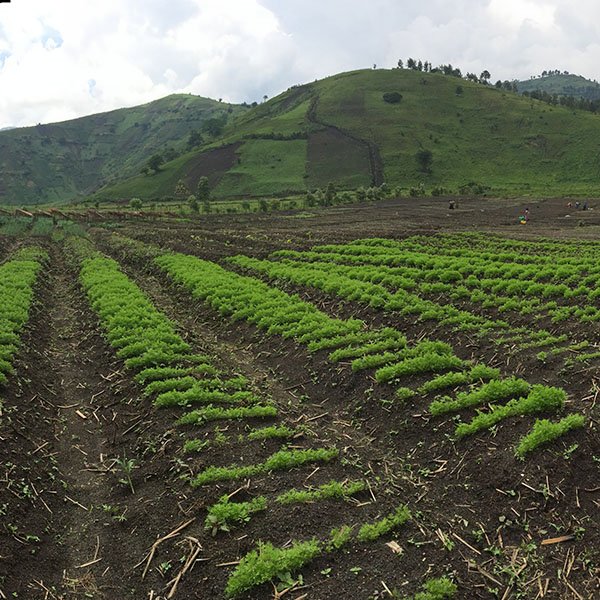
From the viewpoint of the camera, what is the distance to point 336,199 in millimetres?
101812

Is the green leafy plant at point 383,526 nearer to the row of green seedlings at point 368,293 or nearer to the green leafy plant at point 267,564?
the green leafy plant at point 267,564

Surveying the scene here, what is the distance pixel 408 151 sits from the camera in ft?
519

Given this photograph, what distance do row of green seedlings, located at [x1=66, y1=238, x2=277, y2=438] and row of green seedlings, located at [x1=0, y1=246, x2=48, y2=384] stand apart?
305 centimetres

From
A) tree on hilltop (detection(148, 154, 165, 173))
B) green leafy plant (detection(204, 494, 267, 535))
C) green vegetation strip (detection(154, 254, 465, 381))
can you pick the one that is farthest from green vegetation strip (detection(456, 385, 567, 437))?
tree on hilltop (detection(148, 154, 165, 173))

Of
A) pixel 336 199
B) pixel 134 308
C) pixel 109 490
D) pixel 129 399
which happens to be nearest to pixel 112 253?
pixel 134 308

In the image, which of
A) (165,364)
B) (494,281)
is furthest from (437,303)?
(165,364)

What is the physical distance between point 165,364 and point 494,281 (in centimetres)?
1592

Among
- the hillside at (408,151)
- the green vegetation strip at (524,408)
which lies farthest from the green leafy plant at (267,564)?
the hillside at (408,151)

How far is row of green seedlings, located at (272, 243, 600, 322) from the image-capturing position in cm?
1811

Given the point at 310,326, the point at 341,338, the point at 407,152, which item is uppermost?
the point at 407,152

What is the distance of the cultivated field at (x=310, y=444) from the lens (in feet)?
24.7

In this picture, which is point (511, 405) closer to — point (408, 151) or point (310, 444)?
point (310, 444)

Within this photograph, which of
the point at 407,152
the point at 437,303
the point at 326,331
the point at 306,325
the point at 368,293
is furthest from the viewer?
the point at 407,152

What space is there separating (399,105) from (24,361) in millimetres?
209934
